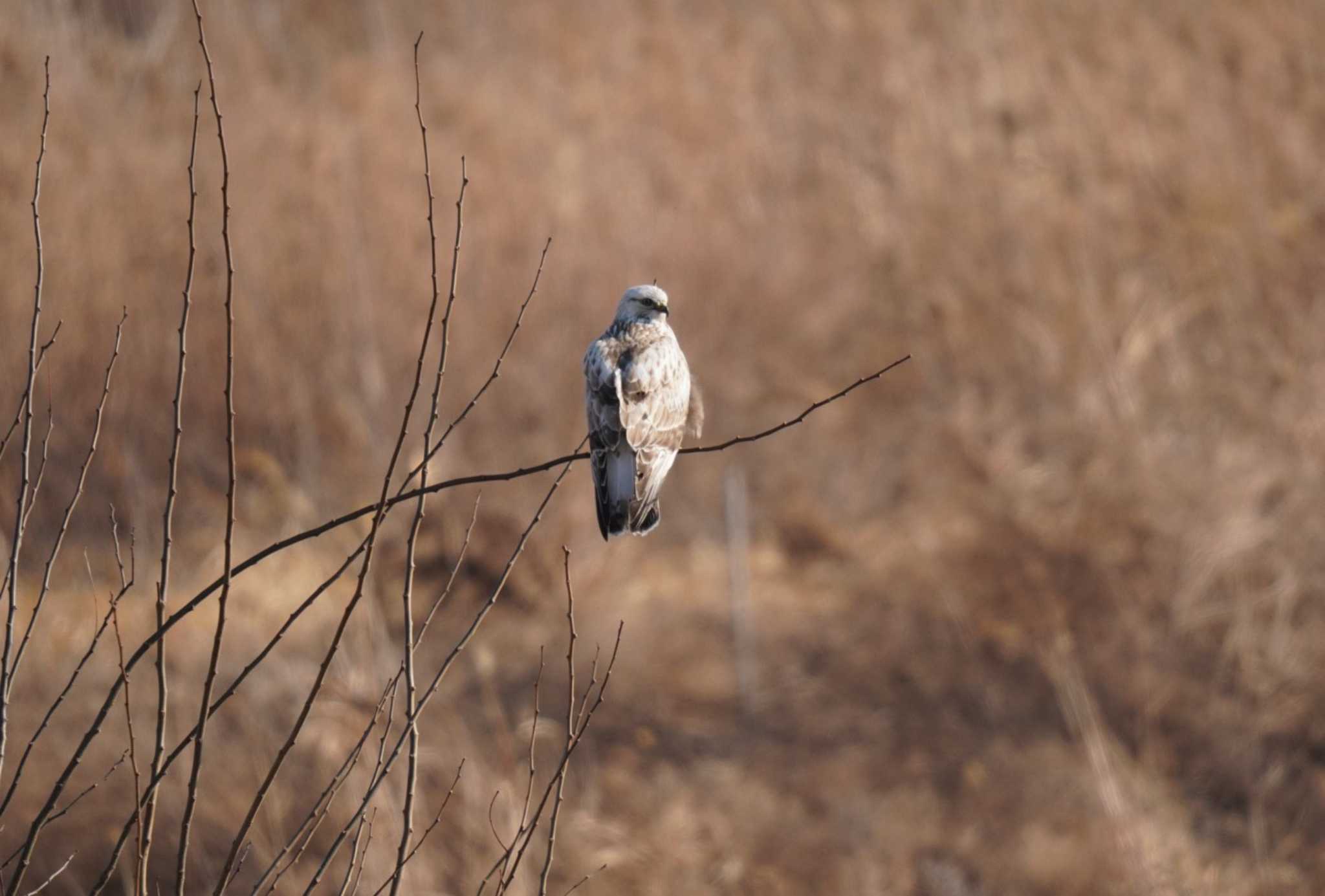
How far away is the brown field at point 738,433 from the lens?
8.44 m

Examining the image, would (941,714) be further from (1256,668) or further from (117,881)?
(117,881)

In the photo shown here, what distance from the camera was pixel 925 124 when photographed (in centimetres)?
1426

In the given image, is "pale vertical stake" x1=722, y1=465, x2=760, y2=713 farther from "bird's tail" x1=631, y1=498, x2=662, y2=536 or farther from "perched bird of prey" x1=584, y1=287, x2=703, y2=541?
"bird's tail" x1=631, y1=498, x2=662, y2=536

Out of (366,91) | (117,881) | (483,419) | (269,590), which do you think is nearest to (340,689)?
(117,881)

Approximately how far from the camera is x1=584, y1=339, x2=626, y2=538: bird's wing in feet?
10.5

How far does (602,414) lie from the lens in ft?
11.0

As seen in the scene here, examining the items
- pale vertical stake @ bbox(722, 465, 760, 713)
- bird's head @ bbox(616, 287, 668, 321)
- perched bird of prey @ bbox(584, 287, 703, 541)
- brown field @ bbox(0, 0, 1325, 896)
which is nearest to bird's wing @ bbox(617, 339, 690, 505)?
perched bird of prey @ bbox(584, 287, 703, 541)

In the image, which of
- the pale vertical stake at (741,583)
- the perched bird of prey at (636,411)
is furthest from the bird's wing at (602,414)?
the pale vertical stake at (741,583)

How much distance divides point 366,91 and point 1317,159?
8.85 m

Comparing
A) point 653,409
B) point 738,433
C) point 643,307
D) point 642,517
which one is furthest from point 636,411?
point 738,433

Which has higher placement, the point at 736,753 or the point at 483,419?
the point at 483,419

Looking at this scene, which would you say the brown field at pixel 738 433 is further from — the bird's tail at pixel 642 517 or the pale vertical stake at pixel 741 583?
the bird's tail at pixel 642 517

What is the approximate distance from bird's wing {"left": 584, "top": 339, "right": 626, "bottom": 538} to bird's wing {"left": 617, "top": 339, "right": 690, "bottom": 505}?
1.1 inches

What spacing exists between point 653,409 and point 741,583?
24.7 ft
